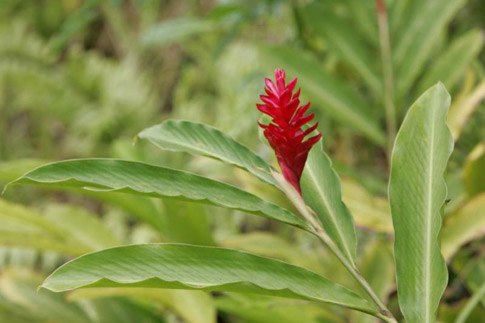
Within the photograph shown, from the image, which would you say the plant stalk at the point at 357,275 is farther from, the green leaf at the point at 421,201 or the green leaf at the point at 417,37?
the green leaf at the point at 417,37

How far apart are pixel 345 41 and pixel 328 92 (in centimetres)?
9

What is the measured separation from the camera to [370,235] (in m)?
1.02

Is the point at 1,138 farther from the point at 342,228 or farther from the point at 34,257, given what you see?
the point at 342,228

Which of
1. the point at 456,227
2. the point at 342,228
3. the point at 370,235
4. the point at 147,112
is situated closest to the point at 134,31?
the point at 147,112

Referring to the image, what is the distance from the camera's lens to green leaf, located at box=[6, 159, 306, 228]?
0.36m

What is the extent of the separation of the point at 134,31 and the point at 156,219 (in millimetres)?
2609

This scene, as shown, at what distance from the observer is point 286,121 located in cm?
36

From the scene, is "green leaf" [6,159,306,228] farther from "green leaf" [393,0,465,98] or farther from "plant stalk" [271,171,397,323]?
"green leaf" [393,0,465,98]

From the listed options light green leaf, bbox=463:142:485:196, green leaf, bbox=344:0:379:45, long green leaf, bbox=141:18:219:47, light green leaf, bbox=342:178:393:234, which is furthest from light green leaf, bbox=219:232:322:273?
long green leaf, bbox=141:18:219:47

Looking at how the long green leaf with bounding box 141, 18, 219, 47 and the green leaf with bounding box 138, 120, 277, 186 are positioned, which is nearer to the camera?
the green leaf with bounding box 138, 120, 277, 186

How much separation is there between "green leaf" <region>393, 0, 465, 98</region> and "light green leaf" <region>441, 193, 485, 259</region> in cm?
23

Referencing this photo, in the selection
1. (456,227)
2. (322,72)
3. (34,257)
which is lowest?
(34,257)

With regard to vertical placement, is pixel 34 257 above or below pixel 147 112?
below

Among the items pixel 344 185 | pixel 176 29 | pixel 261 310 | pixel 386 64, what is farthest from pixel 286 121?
pixel 176 29
